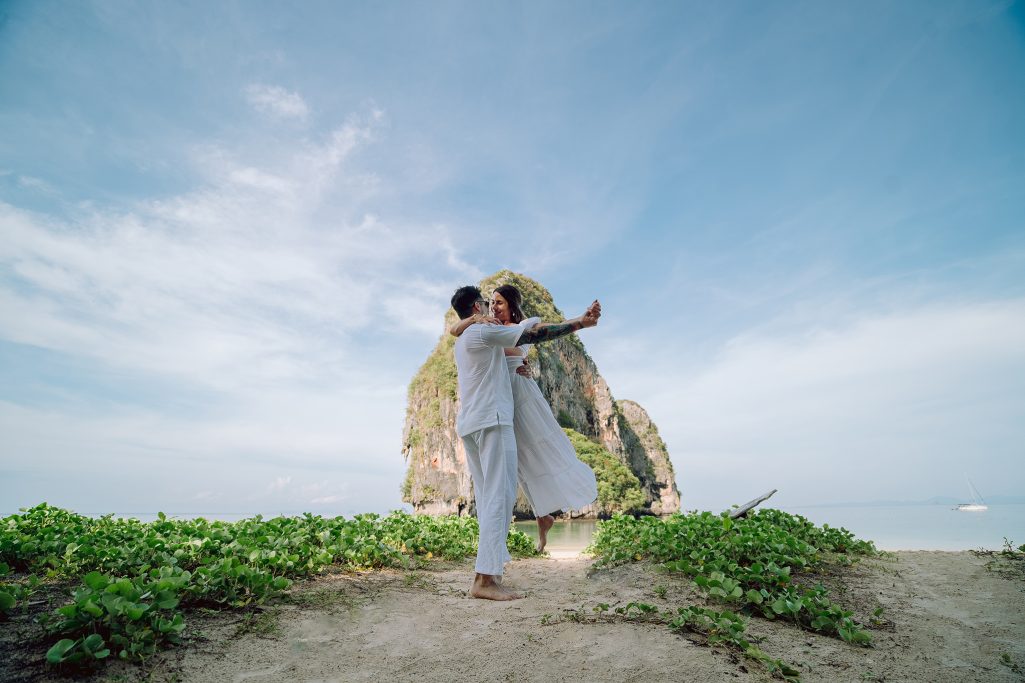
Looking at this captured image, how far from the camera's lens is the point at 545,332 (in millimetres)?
3752

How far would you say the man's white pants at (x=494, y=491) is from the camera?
3.64m

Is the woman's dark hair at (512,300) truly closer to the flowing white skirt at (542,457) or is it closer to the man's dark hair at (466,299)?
the man's dark hair at (466,299)

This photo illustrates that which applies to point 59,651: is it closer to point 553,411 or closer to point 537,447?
point 537,447

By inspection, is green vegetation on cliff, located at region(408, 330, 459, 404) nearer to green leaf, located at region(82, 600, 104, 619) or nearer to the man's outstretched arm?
the man's outstretched arm

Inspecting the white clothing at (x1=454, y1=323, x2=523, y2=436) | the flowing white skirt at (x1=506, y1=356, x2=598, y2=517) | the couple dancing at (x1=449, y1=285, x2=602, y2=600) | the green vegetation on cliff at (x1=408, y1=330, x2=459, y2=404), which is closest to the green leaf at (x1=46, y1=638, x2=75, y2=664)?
the couple dancing at (x1=449, y1=285, x2=602, y2=600)

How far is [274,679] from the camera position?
2270mm

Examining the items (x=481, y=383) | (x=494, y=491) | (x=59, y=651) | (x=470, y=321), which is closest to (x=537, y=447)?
(x=494, y=491)

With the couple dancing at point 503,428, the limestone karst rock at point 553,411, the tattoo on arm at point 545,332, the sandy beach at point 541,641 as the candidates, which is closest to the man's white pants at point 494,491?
the couple dancing at point 503,428

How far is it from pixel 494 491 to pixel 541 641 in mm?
1180

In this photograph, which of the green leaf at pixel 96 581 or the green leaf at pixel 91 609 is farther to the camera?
the green leaf at pixel 96 581

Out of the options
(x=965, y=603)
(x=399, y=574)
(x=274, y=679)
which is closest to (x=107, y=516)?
(x=399, y=574)

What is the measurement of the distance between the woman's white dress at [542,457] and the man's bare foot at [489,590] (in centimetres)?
75

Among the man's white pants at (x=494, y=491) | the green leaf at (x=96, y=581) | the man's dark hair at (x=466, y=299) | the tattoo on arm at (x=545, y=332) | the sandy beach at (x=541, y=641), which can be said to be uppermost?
the man's dark hair at (x=466, y=299)

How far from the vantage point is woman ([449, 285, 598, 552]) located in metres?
4.20
